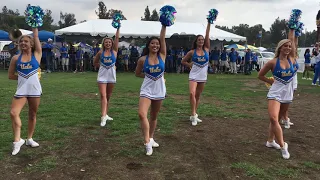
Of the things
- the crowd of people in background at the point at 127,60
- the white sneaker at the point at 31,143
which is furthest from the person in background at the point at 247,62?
the white sneaker at the point at 31,143

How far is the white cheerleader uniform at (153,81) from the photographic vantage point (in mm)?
5191

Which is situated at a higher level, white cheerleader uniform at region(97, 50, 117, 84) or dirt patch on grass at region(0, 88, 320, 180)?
white cheerleader uniform at region(97, 50, 117, 84)

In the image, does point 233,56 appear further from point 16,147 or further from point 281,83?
point 16,147

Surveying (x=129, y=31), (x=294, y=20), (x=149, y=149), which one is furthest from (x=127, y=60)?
(x=149, y=149)

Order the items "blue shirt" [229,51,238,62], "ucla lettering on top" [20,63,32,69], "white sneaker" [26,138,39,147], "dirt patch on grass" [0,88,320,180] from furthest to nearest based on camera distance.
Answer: "blue shirt" [229,51,238,62] → "white sneaker" [26,138,39,147] → "ucla lettering on top" [20,63,32,69] → "dirt patch on grass" [0,88,320,180]

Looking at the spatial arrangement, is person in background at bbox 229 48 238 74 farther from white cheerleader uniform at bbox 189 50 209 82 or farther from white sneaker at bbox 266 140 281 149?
white sneaker at bbox 266 140 281 149

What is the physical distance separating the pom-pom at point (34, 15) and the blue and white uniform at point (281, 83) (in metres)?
3.86

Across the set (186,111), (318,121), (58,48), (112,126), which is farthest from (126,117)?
(58,48)

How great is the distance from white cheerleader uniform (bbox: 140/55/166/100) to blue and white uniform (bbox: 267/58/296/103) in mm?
1818

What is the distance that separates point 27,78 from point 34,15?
1006 millimetres

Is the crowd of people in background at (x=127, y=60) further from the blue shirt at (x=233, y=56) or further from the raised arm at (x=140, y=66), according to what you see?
the raised arm at (x=140, y=66)

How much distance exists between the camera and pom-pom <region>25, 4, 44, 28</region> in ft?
16.9

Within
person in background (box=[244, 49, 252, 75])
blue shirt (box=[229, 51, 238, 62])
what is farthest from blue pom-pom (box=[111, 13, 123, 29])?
person in background (box=[244, 49, 252, 75])

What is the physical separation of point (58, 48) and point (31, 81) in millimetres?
18973
